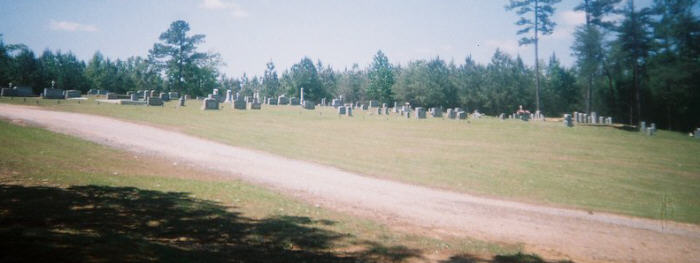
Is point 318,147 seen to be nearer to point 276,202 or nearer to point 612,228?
point 276,202

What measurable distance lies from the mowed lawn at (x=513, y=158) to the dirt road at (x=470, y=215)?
3.86 feet

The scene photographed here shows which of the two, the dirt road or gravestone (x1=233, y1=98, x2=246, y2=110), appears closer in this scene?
the dirt road

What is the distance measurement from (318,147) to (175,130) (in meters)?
9.96

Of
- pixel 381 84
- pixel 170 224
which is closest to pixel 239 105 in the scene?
pixel 170 224

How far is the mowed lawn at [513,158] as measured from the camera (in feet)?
42.3

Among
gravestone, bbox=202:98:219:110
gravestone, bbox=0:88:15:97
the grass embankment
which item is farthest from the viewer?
gravestone, bbox=0:88:15:97

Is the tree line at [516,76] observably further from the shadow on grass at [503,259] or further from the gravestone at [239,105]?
the shadow on grass at [503,259]

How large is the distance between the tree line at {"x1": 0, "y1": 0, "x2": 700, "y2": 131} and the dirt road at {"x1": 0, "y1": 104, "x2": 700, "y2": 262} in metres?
28.6

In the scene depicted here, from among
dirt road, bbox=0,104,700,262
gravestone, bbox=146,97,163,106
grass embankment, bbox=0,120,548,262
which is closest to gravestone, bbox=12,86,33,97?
gravestone, bbox=146,97,163,106

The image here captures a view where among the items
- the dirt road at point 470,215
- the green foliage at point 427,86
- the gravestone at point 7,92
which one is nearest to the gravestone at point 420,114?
the dirt road at point 470,215

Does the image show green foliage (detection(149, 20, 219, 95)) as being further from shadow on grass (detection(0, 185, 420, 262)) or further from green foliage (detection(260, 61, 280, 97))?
shadow on grass (detection(0, 185, 420, 262))

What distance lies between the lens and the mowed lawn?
12.9m

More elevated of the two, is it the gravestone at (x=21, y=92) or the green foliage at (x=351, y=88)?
the green foliage at (x=351, y=88)

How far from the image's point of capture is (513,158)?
1925 centimetres
